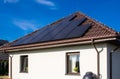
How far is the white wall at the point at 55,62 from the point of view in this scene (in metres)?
14.2

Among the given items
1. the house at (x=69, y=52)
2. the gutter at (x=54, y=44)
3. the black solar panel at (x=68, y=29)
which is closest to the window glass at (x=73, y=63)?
the house at (x=69, y=52)

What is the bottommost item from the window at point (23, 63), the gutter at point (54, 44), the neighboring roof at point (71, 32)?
the window at point (23, 63)

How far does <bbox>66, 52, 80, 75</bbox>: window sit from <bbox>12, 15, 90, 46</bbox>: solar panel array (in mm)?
1181

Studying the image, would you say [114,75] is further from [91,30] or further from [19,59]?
[19,59]

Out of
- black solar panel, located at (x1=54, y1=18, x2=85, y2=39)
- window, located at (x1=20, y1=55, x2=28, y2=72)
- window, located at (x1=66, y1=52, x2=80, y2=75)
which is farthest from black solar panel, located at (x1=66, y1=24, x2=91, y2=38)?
window, located at (x1=20, y1=55, x2=28, y2=72)

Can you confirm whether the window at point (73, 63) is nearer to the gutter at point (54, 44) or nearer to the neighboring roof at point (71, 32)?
the gutter at point (54, 44)

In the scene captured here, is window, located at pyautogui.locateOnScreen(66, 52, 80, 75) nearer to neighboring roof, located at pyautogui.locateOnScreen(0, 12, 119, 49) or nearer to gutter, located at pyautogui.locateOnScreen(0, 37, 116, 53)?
gutter, located at pyautogui.locateOnScreen(0, 37, 116, 53)

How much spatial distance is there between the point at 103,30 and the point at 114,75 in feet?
8.76

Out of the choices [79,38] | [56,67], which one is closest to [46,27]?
[56,67]

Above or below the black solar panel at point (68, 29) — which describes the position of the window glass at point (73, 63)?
below

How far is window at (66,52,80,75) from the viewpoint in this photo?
599 inches

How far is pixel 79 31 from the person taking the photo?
15.2m

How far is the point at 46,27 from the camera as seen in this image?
19703mm

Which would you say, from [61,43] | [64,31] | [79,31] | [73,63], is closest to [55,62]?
[73,63]
